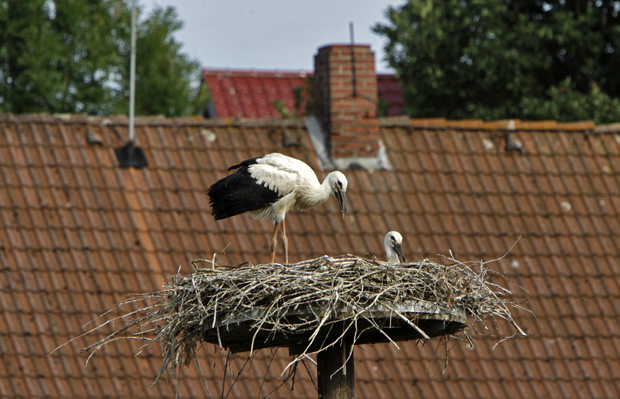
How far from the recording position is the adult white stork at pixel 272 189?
30.8 ft

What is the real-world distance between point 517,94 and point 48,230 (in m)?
10.2

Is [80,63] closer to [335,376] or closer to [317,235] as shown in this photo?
[317,235]

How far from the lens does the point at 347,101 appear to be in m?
14.9

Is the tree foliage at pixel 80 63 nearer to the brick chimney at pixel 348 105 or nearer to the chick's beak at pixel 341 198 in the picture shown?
the brick chimney at pixel 348 105

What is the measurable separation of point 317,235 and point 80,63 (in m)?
14.6

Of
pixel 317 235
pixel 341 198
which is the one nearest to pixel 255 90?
pixel 317 235

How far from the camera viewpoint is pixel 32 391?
11680 millimetres

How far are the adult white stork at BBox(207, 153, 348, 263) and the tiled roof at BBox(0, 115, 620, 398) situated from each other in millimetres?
2699

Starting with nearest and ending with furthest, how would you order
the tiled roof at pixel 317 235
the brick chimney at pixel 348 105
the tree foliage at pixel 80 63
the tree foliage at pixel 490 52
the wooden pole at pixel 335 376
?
the wooden pole at pixel 335 376 < the tiled roof at pixel 317 235 < the brick chimney at pixel 348 105 < the tree foliage at pixel 490 52 < the tree foliage at pixel 80 63

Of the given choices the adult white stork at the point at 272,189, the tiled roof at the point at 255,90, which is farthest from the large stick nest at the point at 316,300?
the tiled roof at the point at 255,90

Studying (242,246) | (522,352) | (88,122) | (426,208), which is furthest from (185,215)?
(522,352)

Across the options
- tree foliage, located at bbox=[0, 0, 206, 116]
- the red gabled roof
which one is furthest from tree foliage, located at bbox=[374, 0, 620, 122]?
tree foliage, located at bbox=[0, 0, 206, 116]

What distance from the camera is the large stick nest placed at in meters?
7.59

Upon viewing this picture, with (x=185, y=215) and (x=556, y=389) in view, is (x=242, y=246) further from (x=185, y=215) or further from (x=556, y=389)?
(x=556, y=389)
